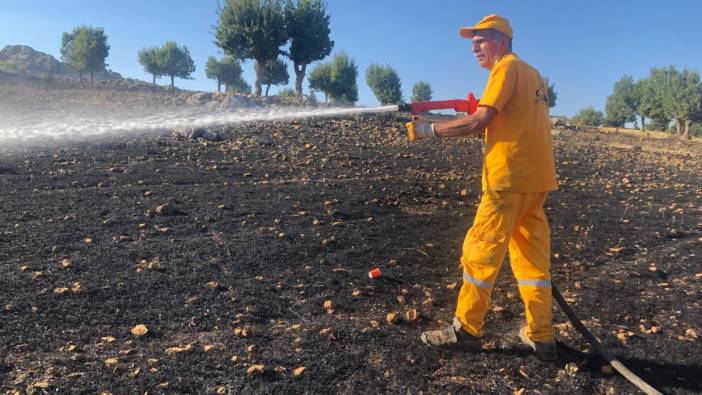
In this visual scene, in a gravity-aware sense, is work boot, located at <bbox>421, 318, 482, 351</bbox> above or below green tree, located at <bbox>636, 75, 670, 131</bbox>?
below

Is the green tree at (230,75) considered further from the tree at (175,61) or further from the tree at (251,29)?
the tree at (251,29)

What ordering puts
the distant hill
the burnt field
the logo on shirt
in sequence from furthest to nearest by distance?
the distant hill
the logo on shirt
the burnt field

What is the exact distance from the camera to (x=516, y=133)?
Answer: 10.7 ft

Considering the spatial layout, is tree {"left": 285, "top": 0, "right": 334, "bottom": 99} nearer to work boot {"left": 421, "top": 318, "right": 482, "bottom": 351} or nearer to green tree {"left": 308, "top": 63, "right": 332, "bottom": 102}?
green tree {"left": 308, "top": 63, "right": 332, "bottom": 102}

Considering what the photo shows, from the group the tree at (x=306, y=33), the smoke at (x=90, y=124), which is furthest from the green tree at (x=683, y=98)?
the smoke at (x=90, y=124)

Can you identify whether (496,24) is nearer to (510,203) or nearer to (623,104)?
(510,203)

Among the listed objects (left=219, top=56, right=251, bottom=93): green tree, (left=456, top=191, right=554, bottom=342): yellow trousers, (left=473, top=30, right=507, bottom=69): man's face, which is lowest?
(left=456, top=191, right=554, bottom=342): yellow trousers

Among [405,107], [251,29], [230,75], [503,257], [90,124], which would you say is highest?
[230,75]

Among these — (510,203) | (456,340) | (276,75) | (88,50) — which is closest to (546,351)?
(456,340)

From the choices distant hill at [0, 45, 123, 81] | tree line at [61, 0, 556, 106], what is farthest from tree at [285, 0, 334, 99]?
distant hill at [0, 45, 123, 81]

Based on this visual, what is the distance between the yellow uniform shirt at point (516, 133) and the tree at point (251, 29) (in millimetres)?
28817

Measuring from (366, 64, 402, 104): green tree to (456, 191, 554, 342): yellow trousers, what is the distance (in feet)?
149

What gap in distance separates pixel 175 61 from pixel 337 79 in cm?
2626

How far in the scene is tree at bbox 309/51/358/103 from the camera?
4122cm
